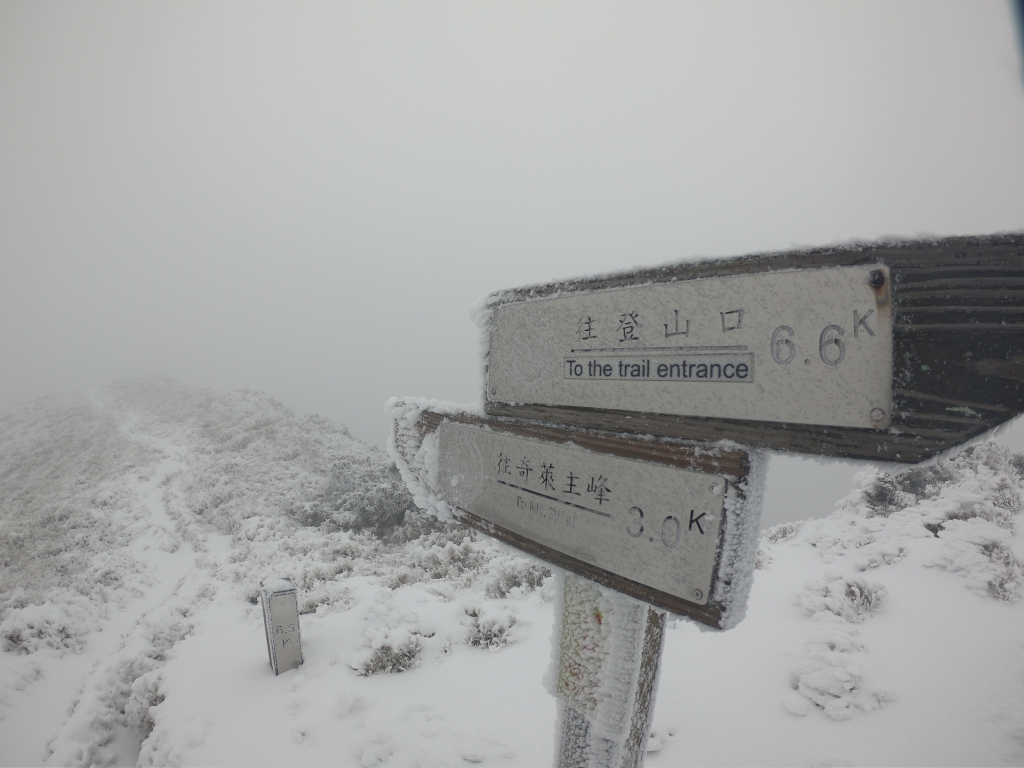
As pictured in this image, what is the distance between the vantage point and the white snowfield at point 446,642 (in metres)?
2.86

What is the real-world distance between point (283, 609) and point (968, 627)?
573cm

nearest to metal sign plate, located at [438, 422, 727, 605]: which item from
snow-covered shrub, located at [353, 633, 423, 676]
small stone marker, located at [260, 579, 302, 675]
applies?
snow-covered shrub, located at [353, 633, 423, 676]

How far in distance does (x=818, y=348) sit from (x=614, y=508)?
57 centimetres

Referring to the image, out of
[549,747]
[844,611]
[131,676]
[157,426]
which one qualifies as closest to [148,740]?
[131,676]

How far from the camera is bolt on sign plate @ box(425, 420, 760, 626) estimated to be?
0.90 metres

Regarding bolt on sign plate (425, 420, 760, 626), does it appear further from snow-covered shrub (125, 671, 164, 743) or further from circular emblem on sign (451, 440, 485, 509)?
snow-covered shrub (125, 671, 164, 743)

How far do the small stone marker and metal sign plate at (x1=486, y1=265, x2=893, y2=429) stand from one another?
415 cm

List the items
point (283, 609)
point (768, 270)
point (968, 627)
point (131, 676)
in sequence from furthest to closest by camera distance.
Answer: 1. point (131, 676)
2. point (283, 609)
3. point (968, 627)
4. point (768, 270)

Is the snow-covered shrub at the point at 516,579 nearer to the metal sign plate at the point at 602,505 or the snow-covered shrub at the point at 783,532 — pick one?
the snow-covered shrub at the point at 783,532

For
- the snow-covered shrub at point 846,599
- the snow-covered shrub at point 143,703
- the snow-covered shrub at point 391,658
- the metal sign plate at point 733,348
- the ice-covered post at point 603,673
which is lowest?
the snow-covered shrub at point 143,703

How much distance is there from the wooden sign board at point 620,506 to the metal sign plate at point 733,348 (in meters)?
0.12

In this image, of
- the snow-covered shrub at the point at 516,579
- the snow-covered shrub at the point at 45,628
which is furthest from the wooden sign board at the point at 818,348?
the snow-covered shrub at the point at 45,628

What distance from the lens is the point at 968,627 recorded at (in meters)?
3.43

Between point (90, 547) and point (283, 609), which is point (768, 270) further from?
point (90, 547)
